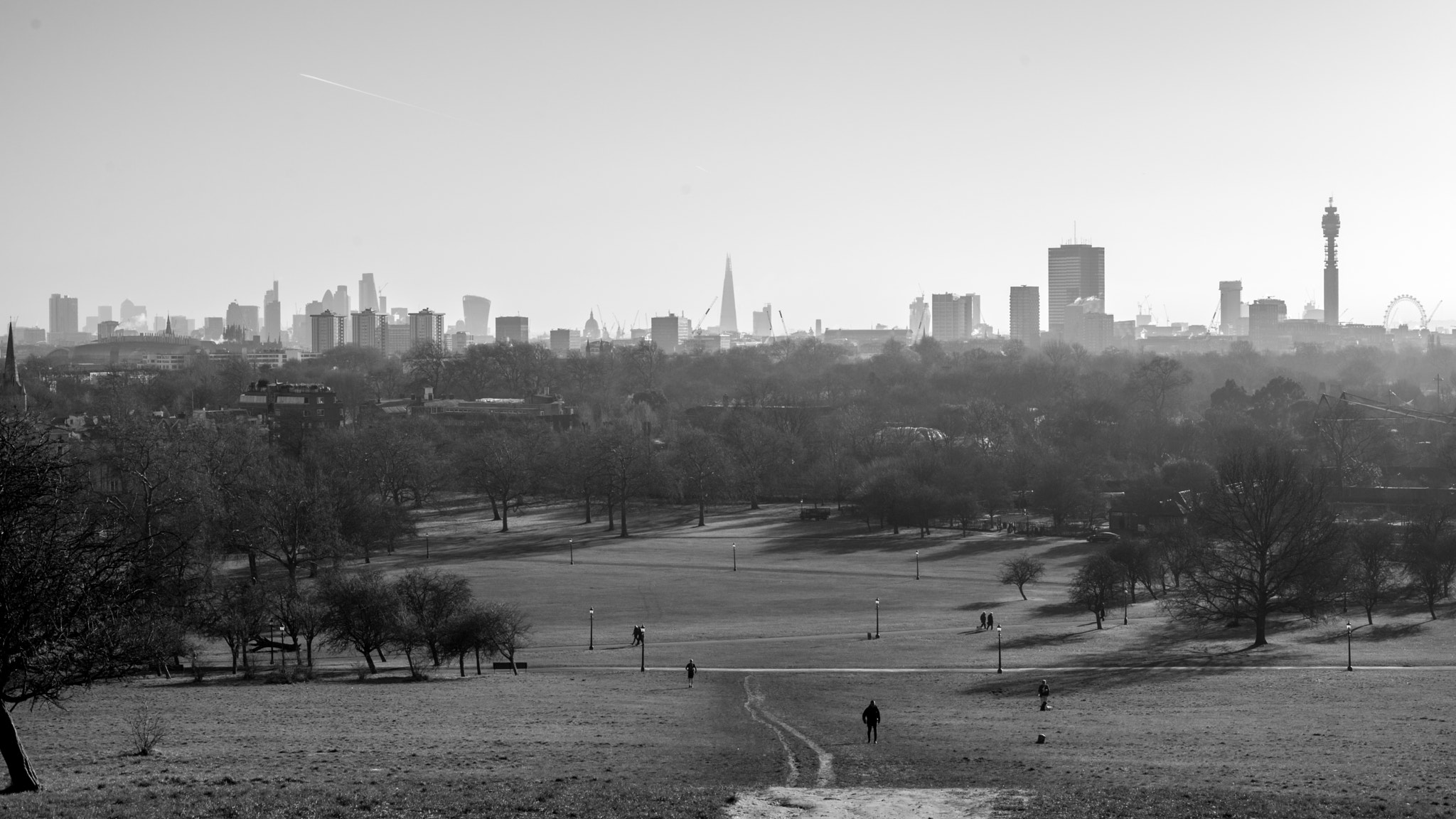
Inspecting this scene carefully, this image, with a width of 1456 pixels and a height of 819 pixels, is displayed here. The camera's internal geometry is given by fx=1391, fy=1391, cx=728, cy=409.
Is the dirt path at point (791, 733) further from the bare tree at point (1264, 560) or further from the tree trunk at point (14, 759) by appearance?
the bare tree at point (1264, 560)

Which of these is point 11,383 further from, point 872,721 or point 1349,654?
point 1349,654

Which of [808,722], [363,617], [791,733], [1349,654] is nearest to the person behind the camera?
[791,733]

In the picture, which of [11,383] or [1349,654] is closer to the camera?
[1349,654]

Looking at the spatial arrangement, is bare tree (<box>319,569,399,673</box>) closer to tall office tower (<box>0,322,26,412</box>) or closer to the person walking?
the person walking

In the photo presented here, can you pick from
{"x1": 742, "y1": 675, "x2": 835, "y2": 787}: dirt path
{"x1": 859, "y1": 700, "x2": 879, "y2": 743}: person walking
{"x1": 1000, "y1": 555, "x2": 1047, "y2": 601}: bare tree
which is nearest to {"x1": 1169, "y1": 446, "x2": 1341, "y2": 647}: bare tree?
{"x1": 1000, "y1": 555, "x2": 1047, "y2": 601}: bare tree

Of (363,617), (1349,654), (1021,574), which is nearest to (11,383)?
(363,617)

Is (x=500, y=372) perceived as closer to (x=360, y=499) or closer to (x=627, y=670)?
(x=360, y=499)
